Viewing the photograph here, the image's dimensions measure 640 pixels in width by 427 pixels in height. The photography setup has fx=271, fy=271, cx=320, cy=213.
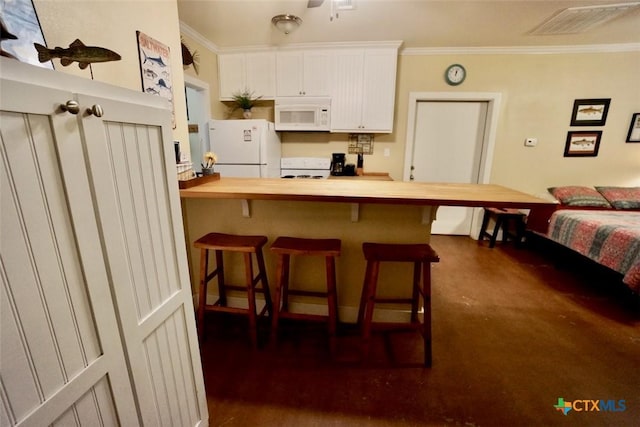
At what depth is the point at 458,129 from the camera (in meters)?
3.72

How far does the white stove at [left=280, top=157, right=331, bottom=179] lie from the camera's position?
3781 mm

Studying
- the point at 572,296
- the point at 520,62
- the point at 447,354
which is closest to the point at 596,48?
the point at 520,62

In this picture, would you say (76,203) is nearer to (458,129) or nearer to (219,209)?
(219,209)

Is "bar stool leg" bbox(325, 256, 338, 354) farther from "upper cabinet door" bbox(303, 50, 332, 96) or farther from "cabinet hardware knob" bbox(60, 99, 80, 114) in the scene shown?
"upper cabinet door" bbox(303, 50, 332, 96)

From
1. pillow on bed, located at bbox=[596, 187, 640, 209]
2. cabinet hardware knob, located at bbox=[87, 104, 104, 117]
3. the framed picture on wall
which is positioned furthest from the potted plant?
the framed picture on wall

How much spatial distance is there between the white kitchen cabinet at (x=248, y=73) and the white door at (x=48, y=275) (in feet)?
10.5

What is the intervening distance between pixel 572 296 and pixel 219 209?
10.4 ft

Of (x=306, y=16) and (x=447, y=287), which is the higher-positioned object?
(x=306, y=16)

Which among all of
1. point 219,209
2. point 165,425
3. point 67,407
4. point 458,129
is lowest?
point 165,425

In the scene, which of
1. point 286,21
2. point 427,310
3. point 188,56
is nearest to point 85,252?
point 427,310

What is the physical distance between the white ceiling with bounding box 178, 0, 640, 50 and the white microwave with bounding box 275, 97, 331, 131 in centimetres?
66

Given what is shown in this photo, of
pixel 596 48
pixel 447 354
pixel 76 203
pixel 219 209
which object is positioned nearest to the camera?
pixel 76 203

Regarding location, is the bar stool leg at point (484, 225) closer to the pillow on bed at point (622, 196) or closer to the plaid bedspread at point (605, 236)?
the plaid bedspread at point (605, 236)

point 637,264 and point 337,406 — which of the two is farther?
point 637,264
